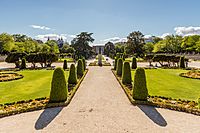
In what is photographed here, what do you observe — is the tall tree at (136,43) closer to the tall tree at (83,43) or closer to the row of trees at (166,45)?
the row of trees at (166,45)

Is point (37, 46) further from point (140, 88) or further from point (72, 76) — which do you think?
point (140, 88)

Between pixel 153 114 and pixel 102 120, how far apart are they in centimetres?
255

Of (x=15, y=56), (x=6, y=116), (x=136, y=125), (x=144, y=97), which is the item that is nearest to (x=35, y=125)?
(x=6, y=116)

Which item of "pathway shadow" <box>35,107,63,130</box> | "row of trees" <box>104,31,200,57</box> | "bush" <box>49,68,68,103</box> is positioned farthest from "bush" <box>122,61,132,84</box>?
"row of trees" <box>104,31,200,57</box>

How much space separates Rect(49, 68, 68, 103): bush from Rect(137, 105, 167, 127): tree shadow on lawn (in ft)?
13.9

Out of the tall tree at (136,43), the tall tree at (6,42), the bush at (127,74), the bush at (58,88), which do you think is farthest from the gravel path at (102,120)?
the tall tree at (136,43)

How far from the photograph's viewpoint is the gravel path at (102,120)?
25.4 feet

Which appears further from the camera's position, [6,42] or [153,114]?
[6,42]

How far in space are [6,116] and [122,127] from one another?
5460 mm

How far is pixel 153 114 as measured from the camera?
9.47 meters

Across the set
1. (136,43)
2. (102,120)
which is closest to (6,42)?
(136,43)

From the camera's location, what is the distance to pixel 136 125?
26.5 ft

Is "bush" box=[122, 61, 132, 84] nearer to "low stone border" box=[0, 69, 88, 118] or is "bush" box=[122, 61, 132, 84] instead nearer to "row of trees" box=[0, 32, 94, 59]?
"low stone border" box=[0, 69, 88, 118]

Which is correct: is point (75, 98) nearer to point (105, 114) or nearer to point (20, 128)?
point (105, 114)
